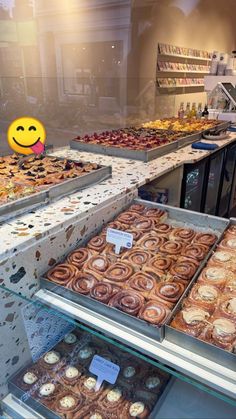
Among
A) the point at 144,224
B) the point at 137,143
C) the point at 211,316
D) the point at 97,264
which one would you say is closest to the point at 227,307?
the point at 211,316

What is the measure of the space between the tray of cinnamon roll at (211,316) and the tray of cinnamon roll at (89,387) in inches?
10.5

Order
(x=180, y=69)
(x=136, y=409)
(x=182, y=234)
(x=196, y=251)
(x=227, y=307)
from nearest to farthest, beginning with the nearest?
(x=227, y=307)
(x=136, y=409)
(x=196, y=251)
(x=182, y=234)
(x=180, y=69)

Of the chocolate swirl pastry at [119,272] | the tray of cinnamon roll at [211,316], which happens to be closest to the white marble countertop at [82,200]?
the chocolate swirl pastry at [119,272]

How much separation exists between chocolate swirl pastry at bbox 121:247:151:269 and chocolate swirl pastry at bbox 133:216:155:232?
18 cm

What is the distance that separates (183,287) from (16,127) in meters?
1.53

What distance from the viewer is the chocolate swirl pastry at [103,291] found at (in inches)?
43.0

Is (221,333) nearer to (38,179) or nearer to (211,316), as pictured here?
(211,316)

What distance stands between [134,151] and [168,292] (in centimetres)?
146

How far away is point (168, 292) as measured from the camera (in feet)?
3.59

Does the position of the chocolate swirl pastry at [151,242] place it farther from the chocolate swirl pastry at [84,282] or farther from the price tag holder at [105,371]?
the price tag holder at [105,371]

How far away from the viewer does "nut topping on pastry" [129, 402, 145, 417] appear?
3.65 ft

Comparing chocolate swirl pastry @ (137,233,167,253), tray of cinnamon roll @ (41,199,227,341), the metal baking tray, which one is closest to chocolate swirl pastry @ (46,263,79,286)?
tray of cinnamon roll @ (41,199,227,341)

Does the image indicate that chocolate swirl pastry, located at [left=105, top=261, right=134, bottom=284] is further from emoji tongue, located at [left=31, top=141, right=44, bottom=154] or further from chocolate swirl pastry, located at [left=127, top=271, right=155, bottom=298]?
emoji tongue, located at [left=31, top=141, right=44, bottom=154]

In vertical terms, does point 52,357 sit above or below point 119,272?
below
